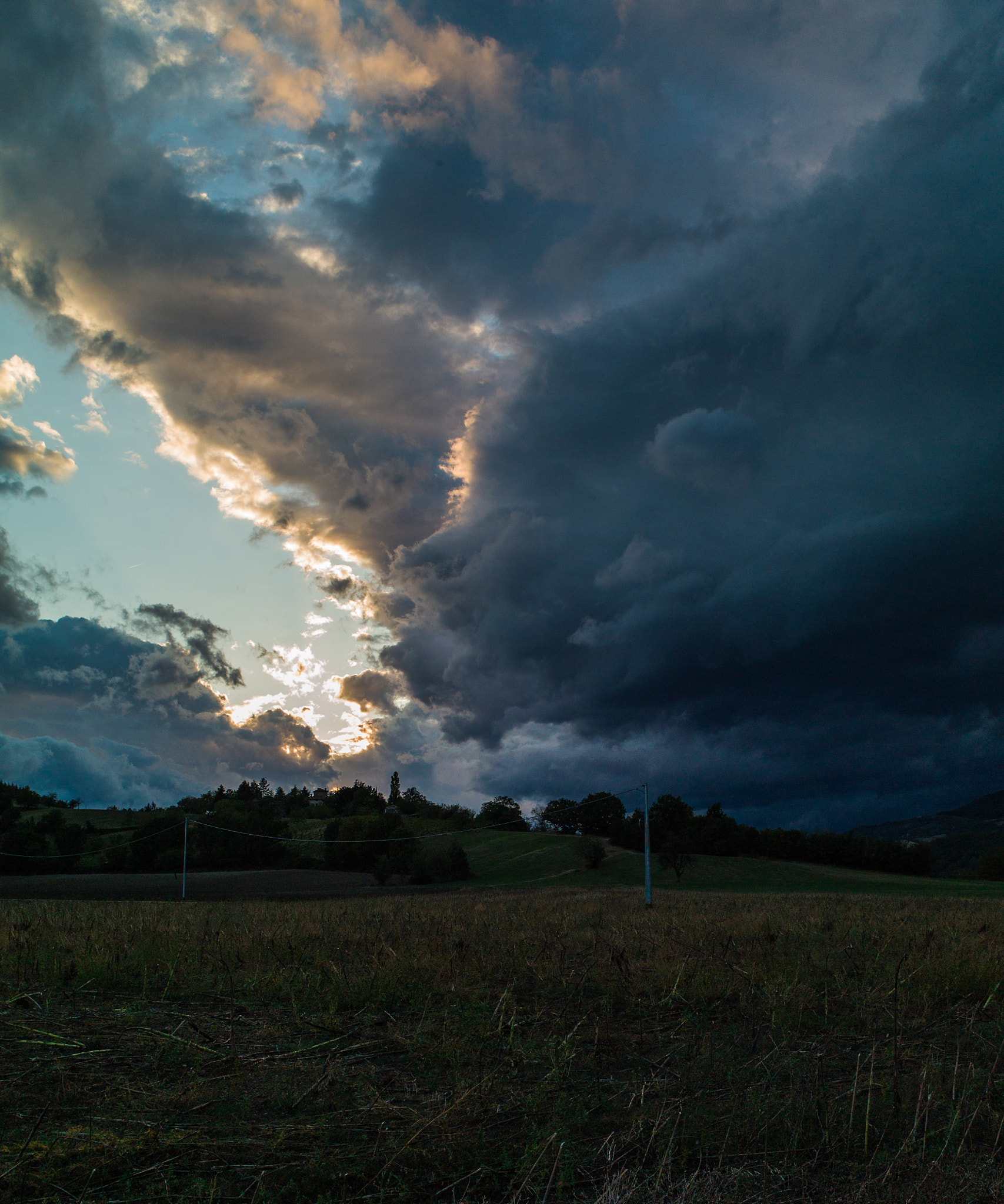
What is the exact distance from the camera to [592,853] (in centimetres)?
9812

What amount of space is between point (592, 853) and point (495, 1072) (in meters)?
97.9

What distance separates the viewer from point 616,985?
9.59 m

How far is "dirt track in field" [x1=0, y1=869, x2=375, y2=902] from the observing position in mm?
70812

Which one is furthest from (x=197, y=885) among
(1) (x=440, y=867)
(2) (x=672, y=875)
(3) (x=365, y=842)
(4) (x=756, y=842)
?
(4) (x=756, y=842)

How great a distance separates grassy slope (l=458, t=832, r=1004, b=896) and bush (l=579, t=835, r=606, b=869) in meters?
1.02

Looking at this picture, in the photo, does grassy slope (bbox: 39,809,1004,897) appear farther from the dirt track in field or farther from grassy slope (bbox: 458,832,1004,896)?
the dirt track in field

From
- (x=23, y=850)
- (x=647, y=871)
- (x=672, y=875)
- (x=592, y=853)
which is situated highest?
(x=647, y=871)

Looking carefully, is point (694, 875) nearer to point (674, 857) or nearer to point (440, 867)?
point (674, 857)

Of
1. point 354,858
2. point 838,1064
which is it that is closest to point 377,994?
point 838,1064

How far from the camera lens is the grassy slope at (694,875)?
3002 inches

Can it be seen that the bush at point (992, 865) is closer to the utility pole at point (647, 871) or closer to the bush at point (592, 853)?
the bush at point (592, 853)

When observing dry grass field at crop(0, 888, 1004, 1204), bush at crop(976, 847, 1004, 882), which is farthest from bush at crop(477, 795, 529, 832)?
dry grass field at crop(0, 888, 1004, 1204)

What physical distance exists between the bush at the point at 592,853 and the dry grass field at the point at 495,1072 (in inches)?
3543

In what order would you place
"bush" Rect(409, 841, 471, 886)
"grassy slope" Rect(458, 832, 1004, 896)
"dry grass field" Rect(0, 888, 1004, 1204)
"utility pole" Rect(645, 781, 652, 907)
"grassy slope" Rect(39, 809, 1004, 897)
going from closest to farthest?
1. "dry grass field" Rect(0, 888, 1004, 1204)
2. "utility pole" Rect(645, 781, 652, 907)
3. "grassy slope" Rect(39, 809, 1004, 897)
4. "grassy slope" Rect(458, 832, 1004, 896)
5. "bush" Rect(409, 841, 471, 886)
